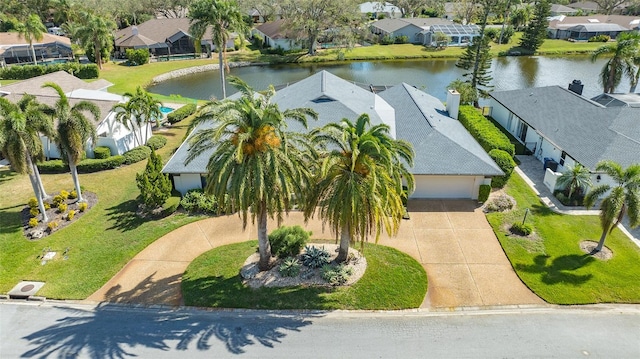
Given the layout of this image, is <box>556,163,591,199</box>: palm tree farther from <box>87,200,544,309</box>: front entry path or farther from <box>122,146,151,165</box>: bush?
<box>122,146,151,165</box>: bush

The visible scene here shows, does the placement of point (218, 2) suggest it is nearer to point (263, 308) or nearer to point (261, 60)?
point (263, 308)

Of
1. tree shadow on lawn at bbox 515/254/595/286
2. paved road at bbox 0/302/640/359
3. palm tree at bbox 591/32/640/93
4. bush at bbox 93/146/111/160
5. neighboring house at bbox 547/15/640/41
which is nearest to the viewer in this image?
paved road at bbox 0/302/640/359

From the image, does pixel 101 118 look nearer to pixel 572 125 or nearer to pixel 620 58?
pixel 572 125

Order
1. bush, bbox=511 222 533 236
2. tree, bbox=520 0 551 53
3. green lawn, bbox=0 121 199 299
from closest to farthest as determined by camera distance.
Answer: green lawn, bbox=0 121 199 299 → bush, bbox=511 222 533 236 → tree, bbox=520 0 551 53

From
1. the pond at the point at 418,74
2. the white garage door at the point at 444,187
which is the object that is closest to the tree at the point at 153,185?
the white garage door at the point at 444,187

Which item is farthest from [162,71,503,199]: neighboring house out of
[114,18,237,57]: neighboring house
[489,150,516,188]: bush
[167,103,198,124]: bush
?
[114,18,237,57]: neighboring house

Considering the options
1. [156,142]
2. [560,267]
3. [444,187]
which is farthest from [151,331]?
[156,142]
